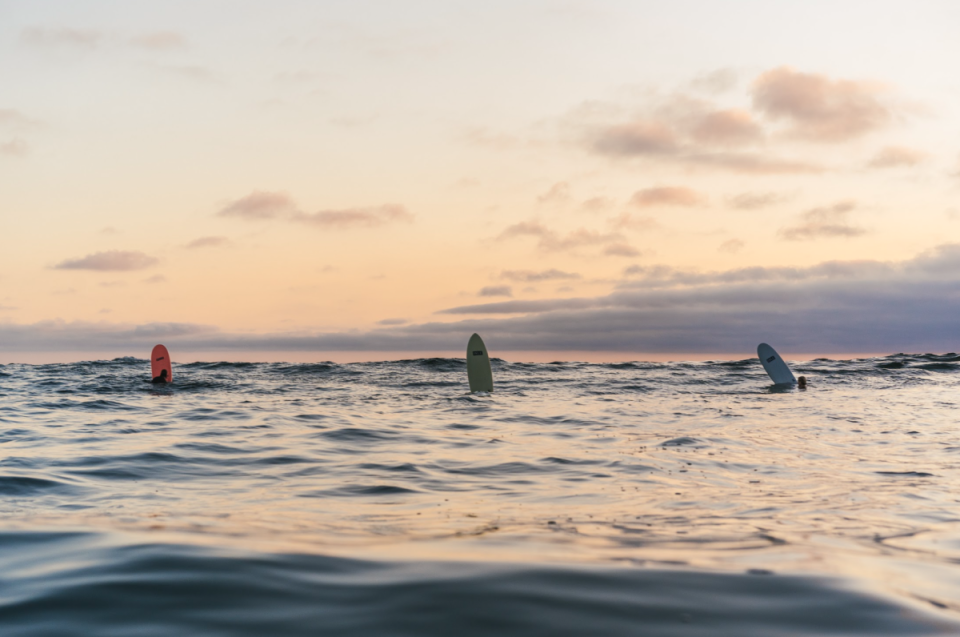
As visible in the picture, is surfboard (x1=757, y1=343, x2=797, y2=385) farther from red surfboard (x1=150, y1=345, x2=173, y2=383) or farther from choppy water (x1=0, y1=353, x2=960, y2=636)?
red surfboard (x1=150, y1=345, x2=173, y2=383)

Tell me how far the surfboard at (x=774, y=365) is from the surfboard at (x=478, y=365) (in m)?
10.1

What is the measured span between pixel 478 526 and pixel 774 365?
2183 cm

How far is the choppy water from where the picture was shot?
2.69 m

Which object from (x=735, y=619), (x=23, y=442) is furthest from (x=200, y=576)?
(x=23, y=442)

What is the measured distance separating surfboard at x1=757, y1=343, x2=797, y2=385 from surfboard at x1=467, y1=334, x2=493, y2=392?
10102mm

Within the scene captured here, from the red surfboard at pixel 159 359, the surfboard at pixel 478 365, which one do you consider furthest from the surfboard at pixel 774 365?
the red surfboard at pixel 159 359

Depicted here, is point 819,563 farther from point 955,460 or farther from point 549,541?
point 955,460

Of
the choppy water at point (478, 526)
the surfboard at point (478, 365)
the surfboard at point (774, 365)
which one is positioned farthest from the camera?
the surfboard at point (774, 365)

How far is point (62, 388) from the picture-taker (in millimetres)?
22016

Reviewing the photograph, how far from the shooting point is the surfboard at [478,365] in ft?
69.2

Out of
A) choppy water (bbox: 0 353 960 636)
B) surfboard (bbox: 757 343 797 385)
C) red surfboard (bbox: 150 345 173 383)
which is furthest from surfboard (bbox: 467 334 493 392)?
red surfboard (bbox: 150 345 173 383)

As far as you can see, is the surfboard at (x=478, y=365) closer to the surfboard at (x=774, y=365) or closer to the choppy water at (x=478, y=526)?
the choppy water at (x=478, y=526)

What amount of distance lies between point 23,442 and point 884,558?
10884 millimetres

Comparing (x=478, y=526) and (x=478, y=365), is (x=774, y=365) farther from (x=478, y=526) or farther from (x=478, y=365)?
(x=478, y=526)
